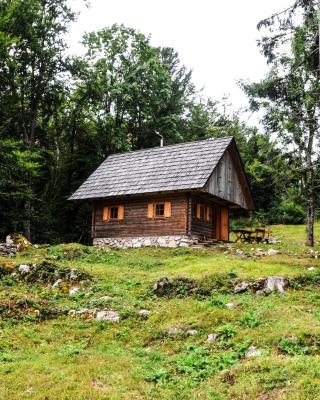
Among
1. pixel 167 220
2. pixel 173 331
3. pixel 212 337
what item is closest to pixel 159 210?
pixel 167 220

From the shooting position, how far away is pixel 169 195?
25500mm

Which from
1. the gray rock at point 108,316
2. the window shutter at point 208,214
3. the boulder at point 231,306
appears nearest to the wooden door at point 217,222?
the window shutter at point 208,214

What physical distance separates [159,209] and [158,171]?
2.26 metres

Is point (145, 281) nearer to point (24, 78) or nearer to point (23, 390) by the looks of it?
point (23, 390)

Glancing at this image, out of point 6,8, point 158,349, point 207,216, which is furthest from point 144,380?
point 6,8

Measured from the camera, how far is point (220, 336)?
988cm

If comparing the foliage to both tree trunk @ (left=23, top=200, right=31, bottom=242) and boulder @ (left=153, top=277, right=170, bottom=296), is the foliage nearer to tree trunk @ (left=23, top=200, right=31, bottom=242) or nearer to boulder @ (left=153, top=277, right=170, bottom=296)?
tree trunk @ (left=23, top=200, right=31, bottom=242)

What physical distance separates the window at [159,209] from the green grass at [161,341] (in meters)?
9.11

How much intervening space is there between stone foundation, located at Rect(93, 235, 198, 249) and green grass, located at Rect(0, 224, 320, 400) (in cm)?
786

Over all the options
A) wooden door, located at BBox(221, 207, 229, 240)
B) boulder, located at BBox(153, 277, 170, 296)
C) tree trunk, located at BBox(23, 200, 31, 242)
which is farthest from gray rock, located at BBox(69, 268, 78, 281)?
wooden door, located at BBox(221, 207, 229, 240)

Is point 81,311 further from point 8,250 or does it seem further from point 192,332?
point 8,250

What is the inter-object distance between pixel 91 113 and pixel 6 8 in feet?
37.1

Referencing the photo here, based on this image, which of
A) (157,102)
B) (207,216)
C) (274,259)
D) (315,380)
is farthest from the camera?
Answer: (157,102)

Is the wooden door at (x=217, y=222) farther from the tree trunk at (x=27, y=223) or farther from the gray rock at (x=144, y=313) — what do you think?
the gray rock at (x=144, y=313)
